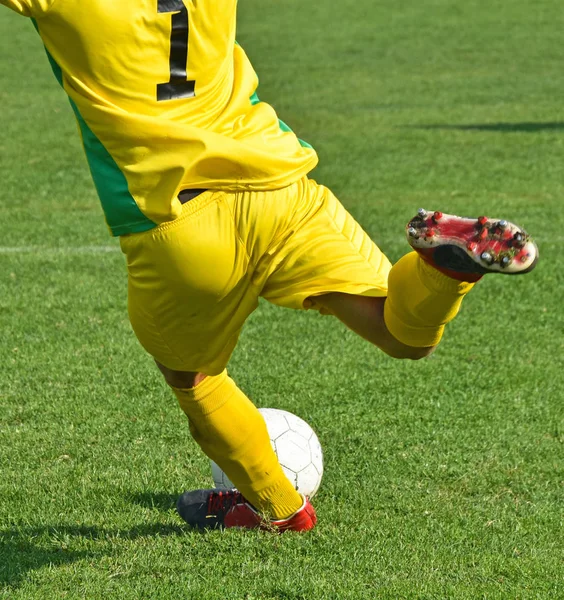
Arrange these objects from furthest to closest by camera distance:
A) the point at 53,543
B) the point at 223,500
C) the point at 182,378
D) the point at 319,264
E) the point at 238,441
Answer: the point at 223,500
the point at 53,543
the point at 238,441
the point at 182,378
the point at 319,264

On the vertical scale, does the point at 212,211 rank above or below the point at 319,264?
above

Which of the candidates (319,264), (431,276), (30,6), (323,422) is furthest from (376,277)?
(323,422)

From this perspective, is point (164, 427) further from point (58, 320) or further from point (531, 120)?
point (531, 120)

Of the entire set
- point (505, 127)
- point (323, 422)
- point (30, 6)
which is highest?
point (30, 6)

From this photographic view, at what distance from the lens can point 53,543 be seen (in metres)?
3.64

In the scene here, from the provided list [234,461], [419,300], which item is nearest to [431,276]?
[419,300]

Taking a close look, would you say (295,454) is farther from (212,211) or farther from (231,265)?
(212,211)

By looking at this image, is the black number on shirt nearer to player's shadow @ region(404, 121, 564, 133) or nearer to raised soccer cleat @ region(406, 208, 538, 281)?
raised soccer cleat @ region(406, 208, 538, 281)

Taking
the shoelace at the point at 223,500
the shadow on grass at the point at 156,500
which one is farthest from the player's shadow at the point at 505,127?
the shoelace at the point at 223,500

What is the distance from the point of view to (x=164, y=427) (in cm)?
465

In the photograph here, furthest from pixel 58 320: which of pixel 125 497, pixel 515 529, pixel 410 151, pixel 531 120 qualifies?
pixel 531 120

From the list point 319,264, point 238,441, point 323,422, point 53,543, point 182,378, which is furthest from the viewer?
point 323,422

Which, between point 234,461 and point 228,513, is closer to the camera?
point 234,461

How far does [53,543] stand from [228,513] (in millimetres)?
593
